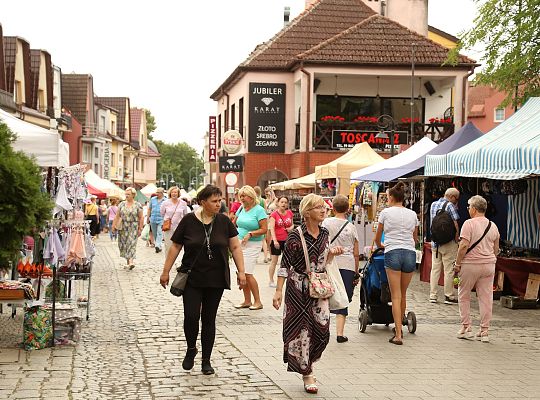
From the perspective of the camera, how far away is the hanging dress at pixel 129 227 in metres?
19.5

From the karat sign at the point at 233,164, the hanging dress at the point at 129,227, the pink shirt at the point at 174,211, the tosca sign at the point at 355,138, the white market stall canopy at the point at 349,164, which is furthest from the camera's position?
the karat sign at the point at 233,164

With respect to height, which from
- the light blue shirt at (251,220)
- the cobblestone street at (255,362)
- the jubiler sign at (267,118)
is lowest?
the cobblestone street at (255,362)

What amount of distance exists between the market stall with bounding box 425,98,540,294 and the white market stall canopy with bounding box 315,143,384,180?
222 inches

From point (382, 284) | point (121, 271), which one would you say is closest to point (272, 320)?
point (382, 284)

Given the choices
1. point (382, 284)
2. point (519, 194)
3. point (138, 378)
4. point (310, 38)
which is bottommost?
point (138, 378)

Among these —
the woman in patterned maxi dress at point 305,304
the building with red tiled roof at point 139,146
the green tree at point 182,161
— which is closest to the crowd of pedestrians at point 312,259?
the woman in patterned maxi dress at point 305,304

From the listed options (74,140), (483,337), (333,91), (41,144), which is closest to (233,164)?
(333,91)

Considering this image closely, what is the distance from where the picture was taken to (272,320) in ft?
39.3

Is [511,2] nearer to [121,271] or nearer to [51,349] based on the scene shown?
[121,271]

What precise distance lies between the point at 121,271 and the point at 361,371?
38.7 feet

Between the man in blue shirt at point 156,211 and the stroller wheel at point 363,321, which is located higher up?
the man in blue shirt at point 156,211

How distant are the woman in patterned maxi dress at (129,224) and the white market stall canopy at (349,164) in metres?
5.83

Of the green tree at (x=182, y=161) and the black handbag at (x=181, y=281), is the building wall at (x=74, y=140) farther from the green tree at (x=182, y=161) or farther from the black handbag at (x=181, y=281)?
the green tree at (x=182, y=161)

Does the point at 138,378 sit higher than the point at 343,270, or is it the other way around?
the point at 343,270
